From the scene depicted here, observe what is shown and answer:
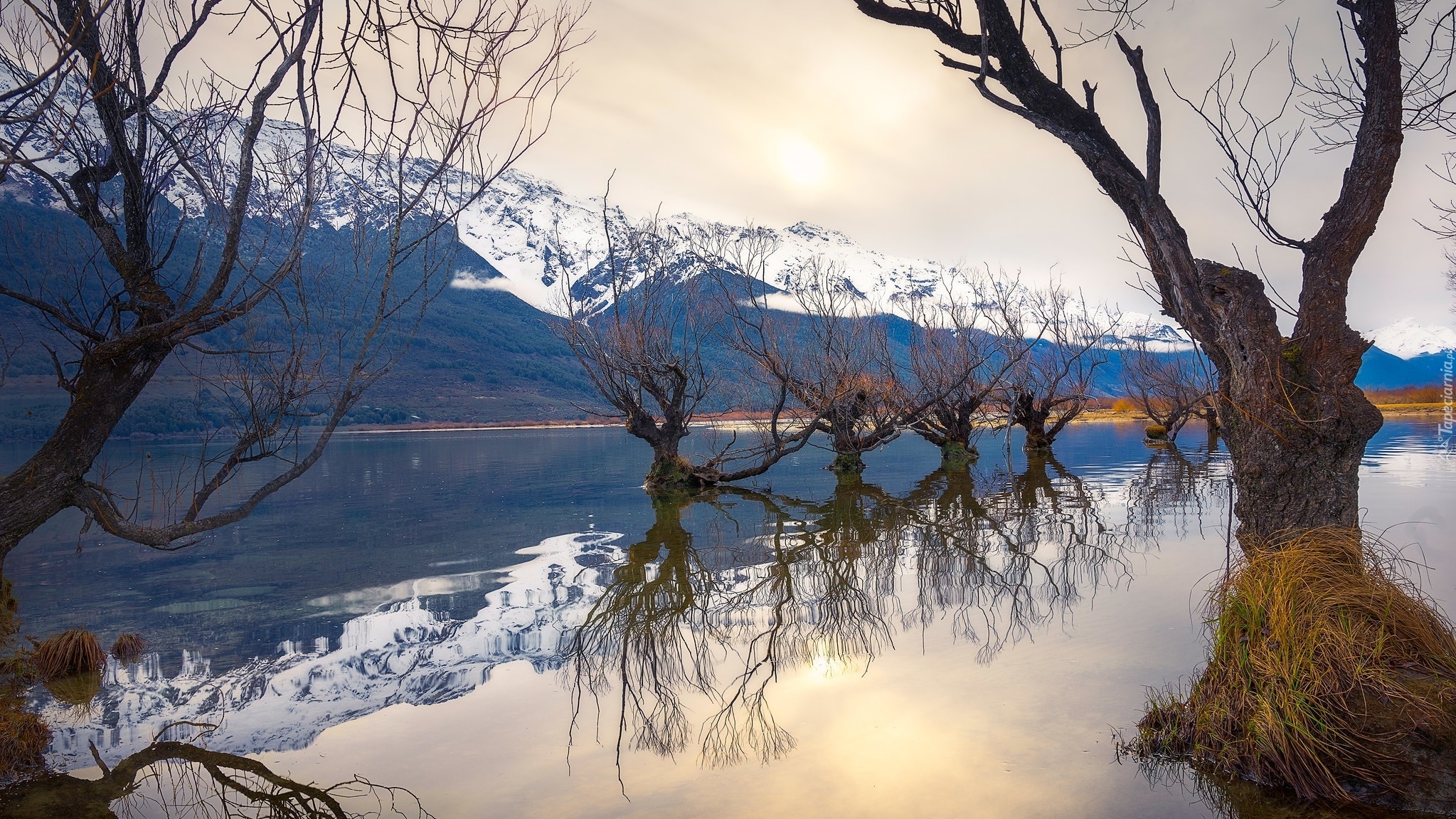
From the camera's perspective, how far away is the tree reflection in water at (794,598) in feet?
17.1

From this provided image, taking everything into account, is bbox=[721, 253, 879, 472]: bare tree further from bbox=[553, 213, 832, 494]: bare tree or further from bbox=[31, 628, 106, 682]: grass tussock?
bbox=[31, 628, 106, 682]: grass tussock

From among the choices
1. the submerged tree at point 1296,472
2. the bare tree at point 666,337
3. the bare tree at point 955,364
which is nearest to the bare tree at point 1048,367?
the bare tree at point 955,364

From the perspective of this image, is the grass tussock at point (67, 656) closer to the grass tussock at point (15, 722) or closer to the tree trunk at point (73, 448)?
the grass tussock at point (15, 722)

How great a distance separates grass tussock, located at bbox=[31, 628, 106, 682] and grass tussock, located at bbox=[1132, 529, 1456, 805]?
745 cm

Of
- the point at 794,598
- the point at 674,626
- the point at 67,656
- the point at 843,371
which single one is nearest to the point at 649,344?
the point at 843,371

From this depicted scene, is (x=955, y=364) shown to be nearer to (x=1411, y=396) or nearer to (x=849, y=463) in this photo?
(x=849, y=463)

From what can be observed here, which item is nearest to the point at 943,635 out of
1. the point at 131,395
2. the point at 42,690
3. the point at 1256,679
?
the point at 1256,679

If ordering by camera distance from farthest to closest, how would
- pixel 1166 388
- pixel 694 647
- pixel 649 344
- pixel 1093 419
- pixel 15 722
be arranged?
pixel 1093 419
pixel 1166 388
pixel 649 344
pixel 694 647
pixel 15 722

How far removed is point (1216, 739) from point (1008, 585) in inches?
154

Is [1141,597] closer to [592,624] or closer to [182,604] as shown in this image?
[592,624]

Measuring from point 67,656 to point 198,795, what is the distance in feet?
10.8

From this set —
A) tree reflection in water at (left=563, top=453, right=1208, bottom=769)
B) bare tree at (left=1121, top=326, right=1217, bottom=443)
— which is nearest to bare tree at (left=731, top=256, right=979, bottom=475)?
tree reflection in water at (left=563, top=453, right=1208, bottom=769)

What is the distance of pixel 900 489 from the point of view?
56.4 feet

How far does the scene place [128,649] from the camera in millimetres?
7035
